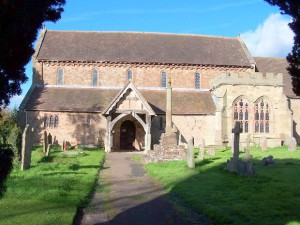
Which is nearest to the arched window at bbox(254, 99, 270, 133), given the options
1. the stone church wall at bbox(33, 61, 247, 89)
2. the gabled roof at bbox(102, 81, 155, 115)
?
the stone church wall at bbox(33, 61, 247, 89)

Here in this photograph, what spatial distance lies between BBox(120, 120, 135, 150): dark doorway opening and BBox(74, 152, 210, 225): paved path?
20.1m

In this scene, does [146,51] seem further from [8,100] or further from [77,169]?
[8,100]

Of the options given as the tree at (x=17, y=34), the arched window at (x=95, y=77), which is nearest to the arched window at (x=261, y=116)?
the arched window at (x=95, y=77)

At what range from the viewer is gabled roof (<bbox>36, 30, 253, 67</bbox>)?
38469 millimetres

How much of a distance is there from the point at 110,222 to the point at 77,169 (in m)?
9.16

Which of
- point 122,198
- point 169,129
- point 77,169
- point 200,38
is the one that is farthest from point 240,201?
point 200,38

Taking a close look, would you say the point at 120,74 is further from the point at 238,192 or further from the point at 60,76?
the point at 238,192

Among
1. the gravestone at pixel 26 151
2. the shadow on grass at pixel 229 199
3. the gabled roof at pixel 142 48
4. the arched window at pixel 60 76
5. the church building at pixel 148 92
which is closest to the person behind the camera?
the shadow on grass at pixel 229 199

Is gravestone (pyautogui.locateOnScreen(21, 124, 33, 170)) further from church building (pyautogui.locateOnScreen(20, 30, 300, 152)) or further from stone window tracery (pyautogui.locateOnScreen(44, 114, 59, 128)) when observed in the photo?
stone window tracery (pyautogui.locateOnScreen(44, 114, 59, 128))

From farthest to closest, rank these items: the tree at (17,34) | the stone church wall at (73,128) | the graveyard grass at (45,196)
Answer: the stone church wall at (73,128) < the graveyard grass at (45,196) < the tree at (17,34)

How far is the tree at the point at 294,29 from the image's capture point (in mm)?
7047

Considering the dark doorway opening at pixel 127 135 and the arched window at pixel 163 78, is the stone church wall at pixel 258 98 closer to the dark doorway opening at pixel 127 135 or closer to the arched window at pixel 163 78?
the arched window at pixel 163 78

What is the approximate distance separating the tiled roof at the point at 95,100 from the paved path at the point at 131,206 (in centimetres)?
2005

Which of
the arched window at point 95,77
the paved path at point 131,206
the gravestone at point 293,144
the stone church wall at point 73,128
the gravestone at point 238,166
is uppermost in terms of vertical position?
the arched window at point 95,77
